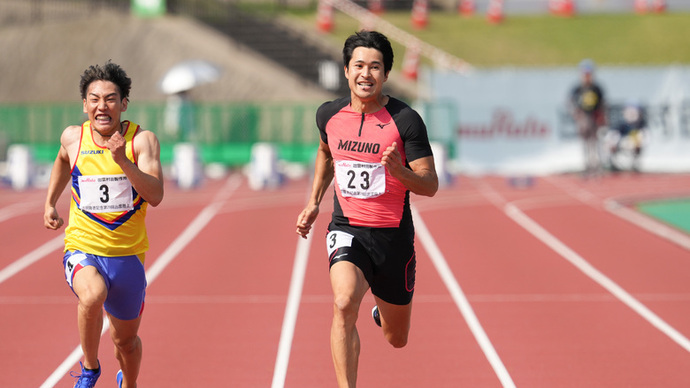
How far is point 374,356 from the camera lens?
7.20 meters

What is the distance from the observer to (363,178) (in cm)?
572

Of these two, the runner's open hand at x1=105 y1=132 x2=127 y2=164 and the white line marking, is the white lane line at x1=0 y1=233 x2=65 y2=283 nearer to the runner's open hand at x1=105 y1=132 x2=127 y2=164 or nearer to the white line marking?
the runner's open hand at x1=105 y1=132 x2=127 y2=164

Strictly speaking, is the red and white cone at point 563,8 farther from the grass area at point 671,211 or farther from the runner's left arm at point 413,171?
the runner's left arm at point 413,171

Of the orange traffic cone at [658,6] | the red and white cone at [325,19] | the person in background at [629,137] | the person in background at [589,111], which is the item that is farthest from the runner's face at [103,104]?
the orange traffic cone at [658,6]

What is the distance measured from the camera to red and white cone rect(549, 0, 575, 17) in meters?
41.9

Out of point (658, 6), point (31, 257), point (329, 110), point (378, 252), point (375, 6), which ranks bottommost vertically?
point (31, 257)

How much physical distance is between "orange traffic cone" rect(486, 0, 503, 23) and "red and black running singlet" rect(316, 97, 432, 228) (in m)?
35.3

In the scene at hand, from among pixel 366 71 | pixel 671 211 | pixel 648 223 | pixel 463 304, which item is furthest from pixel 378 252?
pixel 671 211

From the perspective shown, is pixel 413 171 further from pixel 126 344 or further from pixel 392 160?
pixel 126 344

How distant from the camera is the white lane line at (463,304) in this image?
268 inches

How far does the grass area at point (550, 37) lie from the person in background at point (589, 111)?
43.8 feet

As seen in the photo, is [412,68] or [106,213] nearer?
[106,213]

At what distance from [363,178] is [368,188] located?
7 cm

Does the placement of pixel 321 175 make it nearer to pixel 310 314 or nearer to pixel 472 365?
pixel 472 365
